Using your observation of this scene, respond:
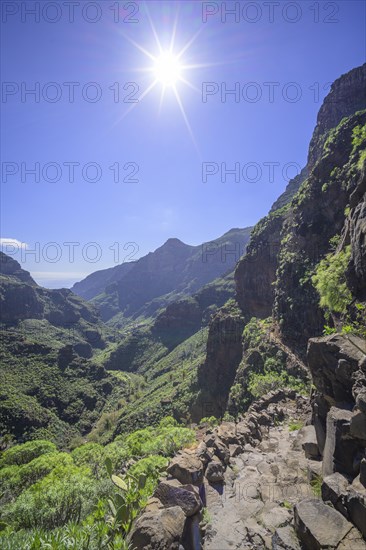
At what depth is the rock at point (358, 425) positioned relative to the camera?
682cm

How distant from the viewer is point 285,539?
21.9 feet

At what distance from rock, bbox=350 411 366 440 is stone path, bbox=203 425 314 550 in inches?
114

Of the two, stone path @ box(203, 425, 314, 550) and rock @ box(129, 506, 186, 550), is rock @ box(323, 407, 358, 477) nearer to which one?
stone path @ box(203, 425, 314, 550)

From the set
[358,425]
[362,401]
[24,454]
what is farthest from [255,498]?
[24,454]

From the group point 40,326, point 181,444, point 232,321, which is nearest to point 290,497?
point 181,444

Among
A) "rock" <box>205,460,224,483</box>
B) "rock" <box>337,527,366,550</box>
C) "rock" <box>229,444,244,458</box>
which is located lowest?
"rock" <box>229,444,244,458</box>

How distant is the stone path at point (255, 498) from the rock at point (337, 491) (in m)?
1.27

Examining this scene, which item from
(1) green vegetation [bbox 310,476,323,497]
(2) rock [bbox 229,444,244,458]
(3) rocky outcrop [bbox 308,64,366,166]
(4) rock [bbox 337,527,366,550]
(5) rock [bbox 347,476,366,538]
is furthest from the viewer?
(3) rocky outcrop [bbox 308,64,366,166]

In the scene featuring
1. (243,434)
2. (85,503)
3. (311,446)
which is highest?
(311,446)

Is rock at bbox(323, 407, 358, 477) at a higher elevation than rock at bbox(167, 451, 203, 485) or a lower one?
higher

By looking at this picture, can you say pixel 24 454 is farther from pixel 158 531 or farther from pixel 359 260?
pixel 359 260

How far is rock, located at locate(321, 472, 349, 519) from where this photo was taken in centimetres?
651

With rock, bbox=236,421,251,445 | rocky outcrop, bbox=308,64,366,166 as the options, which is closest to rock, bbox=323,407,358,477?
rock, bbox=236,421,251,445

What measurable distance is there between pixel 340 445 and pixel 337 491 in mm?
1262
